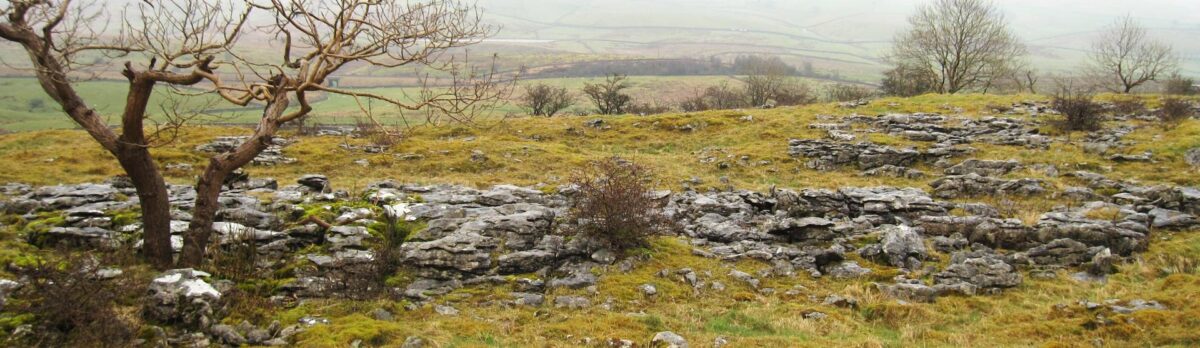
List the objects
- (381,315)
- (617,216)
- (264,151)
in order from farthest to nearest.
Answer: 1. (264,151)
2. (617,216)
3. (381,315)

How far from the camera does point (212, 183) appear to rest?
1088 cm

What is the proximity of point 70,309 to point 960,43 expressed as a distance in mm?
51843

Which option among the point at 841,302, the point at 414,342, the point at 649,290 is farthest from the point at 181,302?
the point at 841,302

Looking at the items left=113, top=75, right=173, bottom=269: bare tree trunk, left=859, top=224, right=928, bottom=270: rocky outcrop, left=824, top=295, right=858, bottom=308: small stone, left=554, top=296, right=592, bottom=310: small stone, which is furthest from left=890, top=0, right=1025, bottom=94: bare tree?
left=113, top=75, right=173, bottom=269: bare tree trunk

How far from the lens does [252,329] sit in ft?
29.2

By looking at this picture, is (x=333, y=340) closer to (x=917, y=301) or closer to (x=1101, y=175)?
(x=917, y=301)

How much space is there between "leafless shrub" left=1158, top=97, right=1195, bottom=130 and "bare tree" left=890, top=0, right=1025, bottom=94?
56.7ft

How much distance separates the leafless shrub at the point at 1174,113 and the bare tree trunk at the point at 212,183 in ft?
105

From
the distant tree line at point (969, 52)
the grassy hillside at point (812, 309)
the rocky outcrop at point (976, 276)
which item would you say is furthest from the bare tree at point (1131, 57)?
the rocky outcrop at point (976, 276)

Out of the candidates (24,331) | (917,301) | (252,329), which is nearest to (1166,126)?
(917,301)

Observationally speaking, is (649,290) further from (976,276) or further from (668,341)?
(976,276)

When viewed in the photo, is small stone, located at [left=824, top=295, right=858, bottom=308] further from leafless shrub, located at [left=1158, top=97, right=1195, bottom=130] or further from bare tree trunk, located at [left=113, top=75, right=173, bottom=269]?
leafless shrub, located at [left=1158, top=97, right=1195, bottom=130]

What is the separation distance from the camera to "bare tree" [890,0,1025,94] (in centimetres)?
4638

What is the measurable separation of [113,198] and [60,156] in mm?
14442
